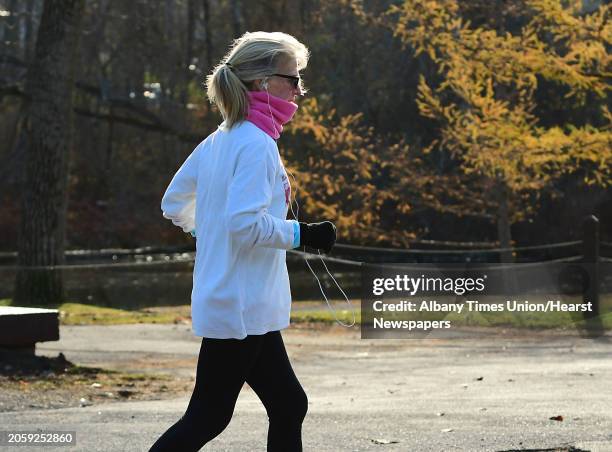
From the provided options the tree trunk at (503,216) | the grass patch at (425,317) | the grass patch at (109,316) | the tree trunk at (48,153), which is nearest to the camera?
the grass patch at (425,317)

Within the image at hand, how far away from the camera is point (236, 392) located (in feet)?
15.0

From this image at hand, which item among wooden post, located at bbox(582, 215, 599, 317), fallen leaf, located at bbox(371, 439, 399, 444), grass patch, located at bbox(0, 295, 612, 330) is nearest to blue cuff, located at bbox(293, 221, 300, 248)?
fallen leaf, located at bbox(371, 439, 399, 444)

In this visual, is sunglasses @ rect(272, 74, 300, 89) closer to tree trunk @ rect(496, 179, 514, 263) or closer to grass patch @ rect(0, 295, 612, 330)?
grass patch @ rect(0, 295, 612, 330)

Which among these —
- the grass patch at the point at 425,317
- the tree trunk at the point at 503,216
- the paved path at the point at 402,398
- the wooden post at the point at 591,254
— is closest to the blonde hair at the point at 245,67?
the paved path at the point at 402,398

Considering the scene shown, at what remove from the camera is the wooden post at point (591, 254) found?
54.2 ft

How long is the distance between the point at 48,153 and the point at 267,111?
16.6m

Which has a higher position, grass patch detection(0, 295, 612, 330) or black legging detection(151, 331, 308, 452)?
black legging detection(151, 331, 308, 452)

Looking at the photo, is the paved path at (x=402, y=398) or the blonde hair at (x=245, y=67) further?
the paved path at (x=402, y=398)

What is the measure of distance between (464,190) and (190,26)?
14890 millimetres

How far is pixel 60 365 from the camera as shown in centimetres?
1088

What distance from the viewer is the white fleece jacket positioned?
14.3ft

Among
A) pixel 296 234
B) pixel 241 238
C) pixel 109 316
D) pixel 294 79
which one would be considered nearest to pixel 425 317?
pixel 109 316

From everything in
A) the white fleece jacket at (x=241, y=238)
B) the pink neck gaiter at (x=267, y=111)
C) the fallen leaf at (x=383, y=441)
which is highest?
the pink neck gaiter at (x=267, y=111)

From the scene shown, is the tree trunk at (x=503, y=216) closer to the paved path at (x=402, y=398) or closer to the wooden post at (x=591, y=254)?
the wooden post at (x=591, y=254)
